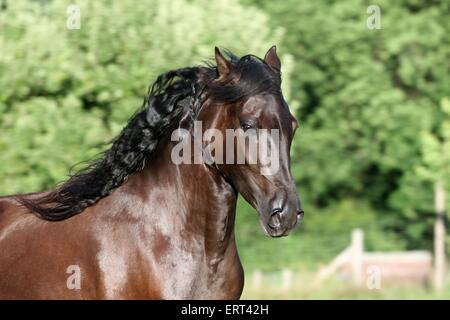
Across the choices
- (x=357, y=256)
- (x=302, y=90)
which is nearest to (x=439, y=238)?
(x=357, y=256)

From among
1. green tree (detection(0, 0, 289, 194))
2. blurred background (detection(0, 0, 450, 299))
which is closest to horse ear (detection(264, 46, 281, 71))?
blurred background (detection(0, 0, 450, 299))

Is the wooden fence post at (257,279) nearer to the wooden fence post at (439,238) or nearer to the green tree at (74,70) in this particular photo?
the wooden fence post at (439,238)

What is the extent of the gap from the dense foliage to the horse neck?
6.38 metres

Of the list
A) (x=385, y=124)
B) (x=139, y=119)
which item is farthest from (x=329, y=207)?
(x=139, y=119)

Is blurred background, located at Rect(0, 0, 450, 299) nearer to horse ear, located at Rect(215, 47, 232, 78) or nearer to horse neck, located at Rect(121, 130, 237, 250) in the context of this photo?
horse neck, located at Rect(121, 130, 237, 250)

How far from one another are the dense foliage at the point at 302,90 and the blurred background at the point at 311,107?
26 mm

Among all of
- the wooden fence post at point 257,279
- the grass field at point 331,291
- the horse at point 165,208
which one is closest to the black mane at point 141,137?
the horse at point 165,208

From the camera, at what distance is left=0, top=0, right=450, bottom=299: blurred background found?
1106 centimetres

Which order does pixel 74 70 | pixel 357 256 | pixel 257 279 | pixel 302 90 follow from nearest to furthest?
pixel 74 70 → pixel 257 279 → pixel 357 256 → pixel 302 90

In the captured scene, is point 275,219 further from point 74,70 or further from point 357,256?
point 357,256

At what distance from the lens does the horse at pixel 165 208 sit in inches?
164

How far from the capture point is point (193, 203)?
14.3ft

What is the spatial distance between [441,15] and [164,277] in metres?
18.3

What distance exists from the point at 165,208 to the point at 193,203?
5.4 inches
